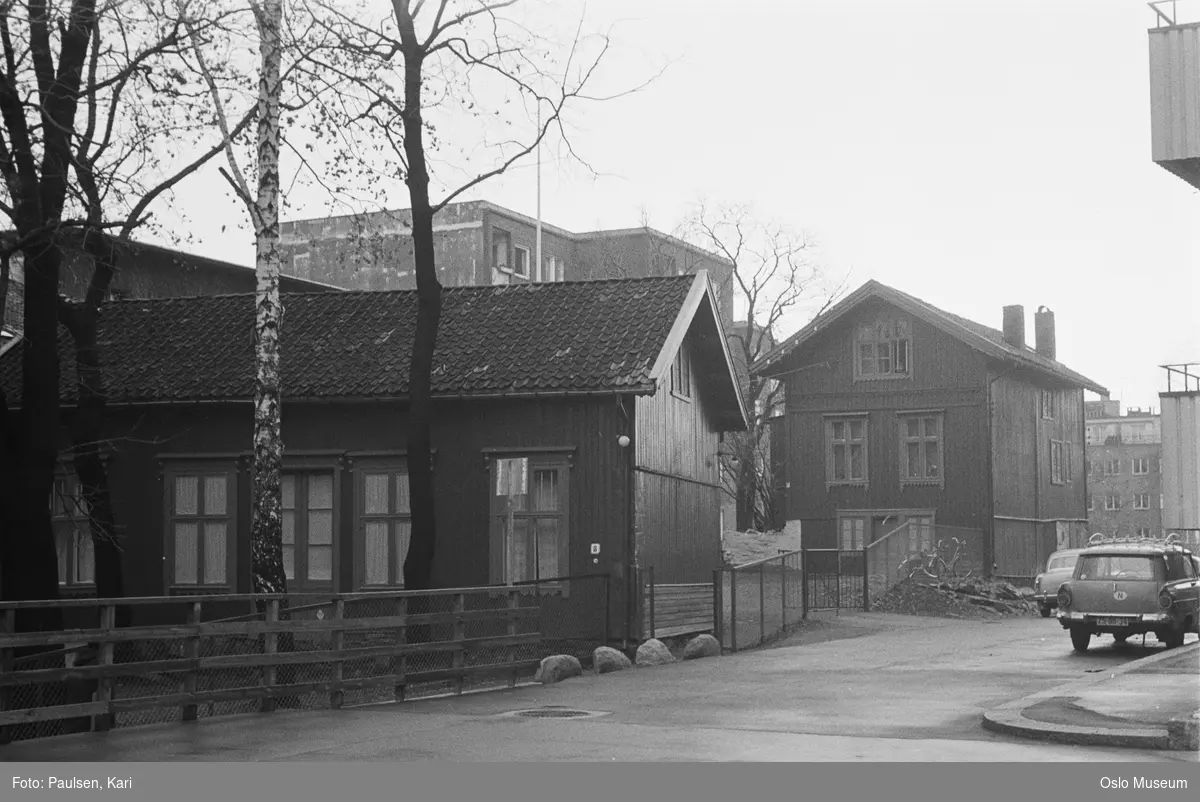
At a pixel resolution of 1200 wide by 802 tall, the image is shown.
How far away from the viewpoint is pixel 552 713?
53.8ft

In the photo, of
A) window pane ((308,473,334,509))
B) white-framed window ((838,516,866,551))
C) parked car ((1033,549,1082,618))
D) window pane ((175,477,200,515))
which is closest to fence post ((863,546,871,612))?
parked car ((1033,549,1082,618))

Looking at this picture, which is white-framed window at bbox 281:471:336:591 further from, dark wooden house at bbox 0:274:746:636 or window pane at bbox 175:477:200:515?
window pane at bbox 175:477:200:515

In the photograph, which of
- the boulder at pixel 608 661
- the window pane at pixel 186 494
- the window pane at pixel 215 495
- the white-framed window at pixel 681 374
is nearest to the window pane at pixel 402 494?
the window pane at pixel 215 495

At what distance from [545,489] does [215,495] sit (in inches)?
243

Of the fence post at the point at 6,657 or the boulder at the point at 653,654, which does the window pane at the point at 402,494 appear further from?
the fence post at the point at 6,657

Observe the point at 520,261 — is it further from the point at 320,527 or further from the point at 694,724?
the point at 694,724

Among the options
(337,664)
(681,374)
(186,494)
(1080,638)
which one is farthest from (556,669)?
(1080,638)

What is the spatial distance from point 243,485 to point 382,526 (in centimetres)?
273

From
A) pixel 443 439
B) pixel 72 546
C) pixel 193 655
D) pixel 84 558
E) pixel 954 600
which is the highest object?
pixel 443 439

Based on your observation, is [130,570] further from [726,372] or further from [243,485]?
[726,372]

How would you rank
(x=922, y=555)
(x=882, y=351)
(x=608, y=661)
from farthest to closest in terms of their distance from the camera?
1. (x=882, y=351)
2. (x=922, y=555)
3. (x=608, y=661)

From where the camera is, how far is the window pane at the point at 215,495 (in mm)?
28062

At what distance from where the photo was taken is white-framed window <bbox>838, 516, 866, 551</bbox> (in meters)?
50.3

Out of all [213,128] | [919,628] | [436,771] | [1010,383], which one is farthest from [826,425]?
[436,771]
